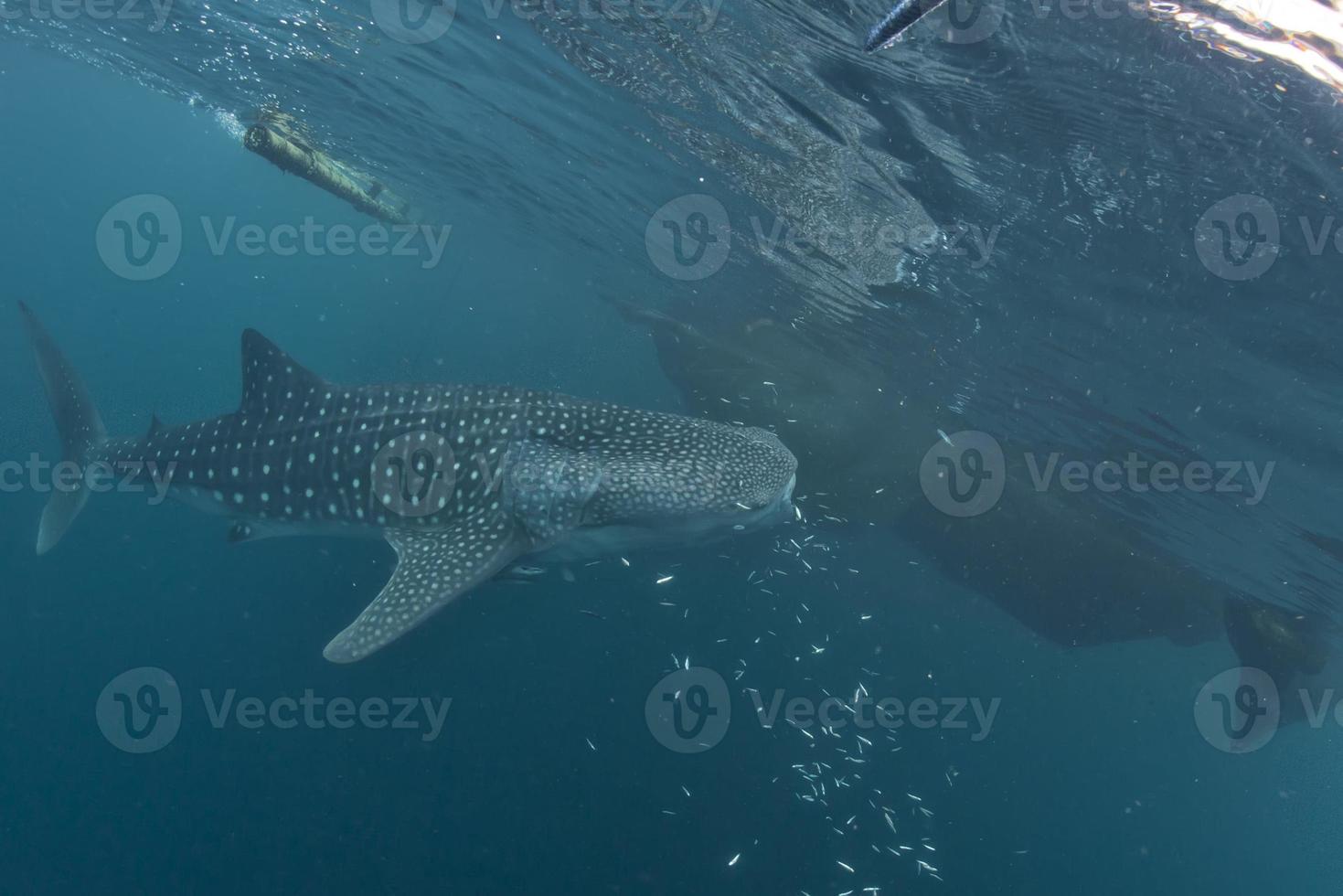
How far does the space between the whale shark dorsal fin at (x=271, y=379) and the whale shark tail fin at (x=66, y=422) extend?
11.9ft

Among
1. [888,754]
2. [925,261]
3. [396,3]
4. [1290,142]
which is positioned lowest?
[888,754]

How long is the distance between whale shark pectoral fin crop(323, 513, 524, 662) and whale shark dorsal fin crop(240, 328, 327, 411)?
7.77 feet

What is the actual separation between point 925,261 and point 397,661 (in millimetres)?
12941

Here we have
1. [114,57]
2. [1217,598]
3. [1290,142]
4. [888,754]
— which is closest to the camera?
[1290,142]

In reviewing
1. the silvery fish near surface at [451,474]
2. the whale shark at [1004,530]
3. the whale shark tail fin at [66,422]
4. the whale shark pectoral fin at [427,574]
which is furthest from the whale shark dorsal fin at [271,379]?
the whale shark at [1004,530]

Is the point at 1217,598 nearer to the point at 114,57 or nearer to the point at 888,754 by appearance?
the point at 888,754

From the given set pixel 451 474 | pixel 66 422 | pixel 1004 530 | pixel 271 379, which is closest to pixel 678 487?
pixel 451 474

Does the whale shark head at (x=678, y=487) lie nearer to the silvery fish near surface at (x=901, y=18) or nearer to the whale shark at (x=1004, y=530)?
the silvery fish near surface at (x=901, y=18)

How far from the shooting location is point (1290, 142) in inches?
260

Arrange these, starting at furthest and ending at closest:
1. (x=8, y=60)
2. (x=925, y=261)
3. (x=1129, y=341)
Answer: (x=8, y=60)
(x=925, y=261)
(x=1129, y=341)

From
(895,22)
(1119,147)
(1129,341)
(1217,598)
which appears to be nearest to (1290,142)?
(1119,147)

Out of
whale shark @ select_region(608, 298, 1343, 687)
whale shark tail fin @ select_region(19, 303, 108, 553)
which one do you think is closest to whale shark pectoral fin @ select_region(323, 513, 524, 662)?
whale shark tail fin @ select_region(19, 303, 108, 553)

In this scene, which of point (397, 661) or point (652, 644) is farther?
point (652, 644)

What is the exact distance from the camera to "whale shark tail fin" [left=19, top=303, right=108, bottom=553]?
10258mm
